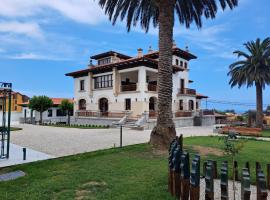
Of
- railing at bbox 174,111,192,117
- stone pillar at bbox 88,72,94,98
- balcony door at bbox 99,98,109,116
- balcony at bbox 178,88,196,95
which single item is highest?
stone pillar at bbox 88,72,94,98

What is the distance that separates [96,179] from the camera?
7.27 meters

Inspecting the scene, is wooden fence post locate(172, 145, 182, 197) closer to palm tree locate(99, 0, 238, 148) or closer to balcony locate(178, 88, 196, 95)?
palm tree locate(99, 0, 238, 148)

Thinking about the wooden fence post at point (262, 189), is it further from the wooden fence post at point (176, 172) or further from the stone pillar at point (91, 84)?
the stone pillar at point (91, 84)

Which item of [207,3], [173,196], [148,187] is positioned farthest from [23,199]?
[207,3]

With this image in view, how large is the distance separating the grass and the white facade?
77.0 feet

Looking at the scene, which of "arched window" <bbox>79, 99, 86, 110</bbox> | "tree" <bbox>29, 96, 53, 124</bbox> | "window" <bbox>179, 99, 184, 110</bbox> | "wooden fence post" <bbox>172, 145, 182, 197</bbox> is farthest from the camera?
"arched window" <bbox>79, 99, 86, 110</bbox>

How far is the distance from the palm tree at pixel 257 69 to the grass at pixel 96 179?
2368 centimetres

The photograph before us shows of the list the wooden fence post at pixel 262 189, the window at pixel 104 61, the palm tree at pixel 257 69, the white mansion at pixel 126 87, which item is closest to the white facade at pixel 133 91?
the white mansion at pixel 126 87

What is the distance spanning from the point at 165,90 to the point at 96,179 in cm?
629

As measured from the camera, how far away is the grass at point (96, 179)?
5980 millimetres

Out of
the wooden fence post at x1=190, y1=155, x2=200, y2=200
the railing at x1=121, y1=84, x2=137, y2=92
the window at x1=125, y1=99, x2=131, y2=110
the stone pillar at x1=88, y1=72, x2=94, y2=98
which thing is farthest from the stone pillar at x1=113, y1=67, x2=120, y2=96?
the wooden fence post at x1=190, y1=155, x2=200, y2=200

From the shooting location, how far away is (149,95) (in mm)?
34594

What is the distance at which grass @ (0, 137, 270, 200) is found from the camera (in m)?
5.98

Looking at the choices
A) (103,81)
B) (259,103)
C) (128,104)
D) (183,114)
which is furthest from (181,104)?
(103,81)
